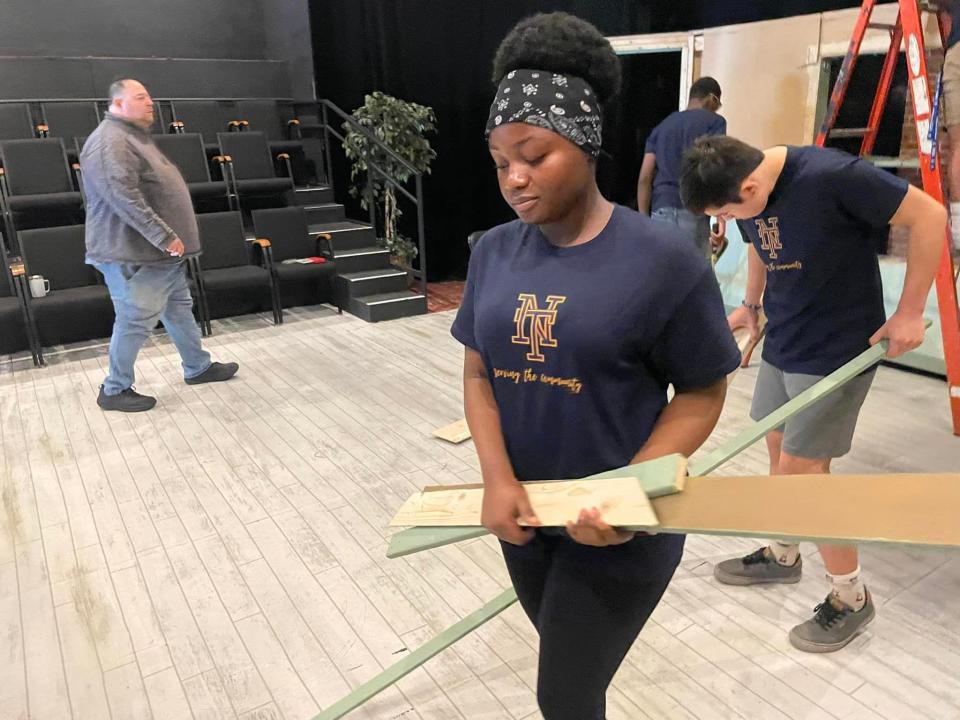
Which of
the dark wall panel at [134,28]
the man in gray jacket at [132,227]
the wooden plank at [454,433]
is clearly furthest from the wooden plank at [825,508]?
the dark wall panel at [134,28]

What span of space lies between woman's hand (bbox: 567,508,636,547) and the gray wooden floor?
244 millimetres

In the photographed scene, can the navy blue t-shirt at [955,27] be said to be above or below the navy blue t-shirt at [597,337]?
above

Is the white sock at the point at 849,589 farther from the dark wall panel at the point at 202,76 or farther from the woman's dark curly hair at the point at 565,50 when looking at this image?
the dark wall panel at the point at 202,76

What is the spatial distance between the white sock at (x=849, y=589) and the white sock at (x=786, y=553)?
252mm

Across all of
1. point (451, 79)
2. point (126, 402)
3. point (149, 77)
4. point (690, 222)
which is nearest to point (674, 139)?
point (690, 222)

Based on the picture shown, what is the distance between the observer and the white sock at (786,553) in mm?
2238

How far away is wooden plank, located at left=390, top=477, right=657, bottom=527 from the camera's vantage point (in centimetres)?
87

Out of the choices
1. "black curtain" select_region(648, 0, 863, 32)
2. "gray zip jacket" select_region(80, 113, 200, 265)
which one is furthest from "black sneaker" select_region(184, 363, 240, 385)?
"black curtain" select_region(648, 0, 863, 32)

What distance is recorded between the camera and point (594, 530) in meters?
0.87

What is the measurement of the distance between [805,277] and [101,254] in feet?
10.6

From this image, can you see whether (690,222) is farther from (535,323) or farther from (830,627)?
(535,323)

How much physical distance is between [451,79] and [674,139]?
3082 mm

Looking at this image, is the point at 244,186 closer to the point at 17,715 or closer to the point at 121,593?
the point at 121,593

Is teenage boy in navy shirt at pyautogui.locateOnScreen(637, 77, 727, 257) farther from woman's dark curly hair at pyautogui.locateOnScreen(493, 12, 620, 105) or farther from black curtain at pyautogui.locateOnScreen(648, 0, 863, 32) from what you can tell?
woman's dark curly hair at pyautogui.locateOnScreen(493, 12, 620, 105)
